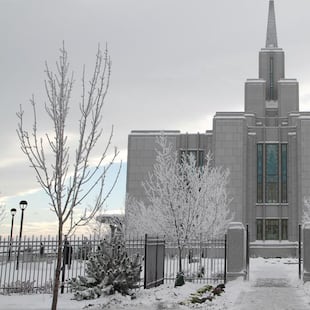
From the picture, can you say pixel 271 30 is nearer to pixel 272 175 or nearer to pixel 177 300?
pixel 272 175

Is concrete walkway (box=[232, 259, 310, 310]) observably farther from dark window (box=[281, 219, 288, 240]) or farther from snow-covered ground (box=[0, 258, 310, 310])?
dark window (box=[281, 219, 288, 240])

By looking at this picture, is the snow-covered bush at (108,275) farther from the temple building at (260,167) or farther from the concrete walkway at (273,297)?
the temple building at (260,167)

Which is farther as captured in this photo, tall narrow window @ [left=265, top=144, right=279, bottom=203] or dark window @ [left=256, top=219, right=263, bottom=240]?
tall narrow window @ [left=265, top=144, right=279, bottom=203]

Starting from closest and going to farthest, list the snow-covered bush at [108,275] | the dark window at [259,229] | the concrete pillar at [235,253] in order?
the snow-covered bush at [108,275] < the concrete pillar at [235,253] < the dark window at [259,229]

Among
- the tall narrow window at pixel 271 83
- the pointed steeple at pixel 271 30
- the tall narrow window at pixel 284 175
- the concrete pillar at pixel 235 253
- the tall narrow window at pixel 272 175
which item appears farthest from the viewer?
the pointed steeple at pixel 271 30

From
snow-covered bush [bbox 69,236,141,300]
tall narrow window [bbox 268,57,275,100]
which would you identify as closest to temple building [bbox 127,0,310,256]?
tall narrow window [bbox 268,57,275,100]

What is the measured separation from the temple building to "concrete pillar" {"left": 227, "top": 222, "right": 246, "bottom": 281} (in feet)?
129

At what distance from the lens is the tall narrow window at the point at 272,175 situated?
60.9 metres

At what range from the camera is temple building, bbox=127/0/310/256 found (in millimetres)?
59375

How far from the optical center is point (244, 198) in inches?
2345

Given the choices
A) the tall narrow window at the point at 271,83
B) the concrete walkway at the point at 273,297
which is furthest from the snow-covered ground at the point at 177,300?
the tall narrow window at the point at 271,83

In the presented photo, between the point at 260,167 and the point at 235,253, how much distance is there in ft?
142

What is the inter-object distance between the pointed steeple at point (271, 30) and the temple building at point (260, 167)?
50.7ft

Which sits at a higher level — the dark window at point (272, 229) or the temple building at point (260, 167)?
the temple building at point (260, 167)
